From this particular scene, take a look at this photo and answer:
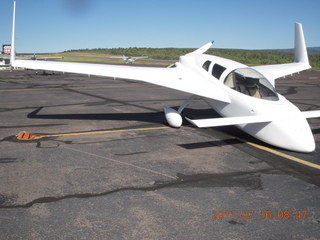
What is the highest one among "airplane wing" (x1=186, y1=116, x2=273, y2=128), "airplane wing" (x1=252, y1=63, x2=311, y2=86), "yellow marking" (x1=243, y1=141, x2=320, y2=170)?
"airplane wing" (x1=252, y1=63, x2=311, y2=86)

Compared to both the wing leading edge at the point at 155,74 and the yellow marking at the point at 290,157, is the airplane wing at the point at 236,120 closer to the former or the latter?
the yellow marking at the point at 290,157

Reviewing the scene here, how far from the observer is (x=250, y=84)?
9.48m

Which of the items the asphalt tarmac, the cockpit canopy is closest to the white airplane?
the cockpit canopy

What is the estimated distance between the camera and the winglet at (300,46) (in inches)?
570

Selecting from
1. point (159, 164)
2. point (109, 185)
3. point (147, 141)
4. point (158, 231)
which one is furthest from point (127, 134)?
point (158, 231)

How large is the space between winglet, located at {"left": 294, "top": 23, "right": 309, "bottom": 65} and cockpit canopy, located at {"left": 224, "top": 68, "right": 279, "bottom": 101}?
6.24 metres

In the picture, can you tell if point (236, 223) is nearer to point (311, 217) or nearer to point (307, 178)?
point (311, 217)

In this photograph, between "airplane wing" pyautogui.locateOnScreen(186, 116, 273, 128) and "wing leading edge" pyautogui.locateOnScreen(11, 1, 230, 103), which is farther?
"wing leading edge" pyautogui.locateOnScreen(11, 1, 230, 103)

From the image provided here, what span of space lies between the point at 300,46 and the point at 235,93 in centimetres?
781

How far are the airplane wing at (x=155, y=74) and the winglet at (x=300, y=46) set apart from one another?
20.0 ft

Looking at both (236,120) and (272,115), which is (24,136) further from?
(272,115)
